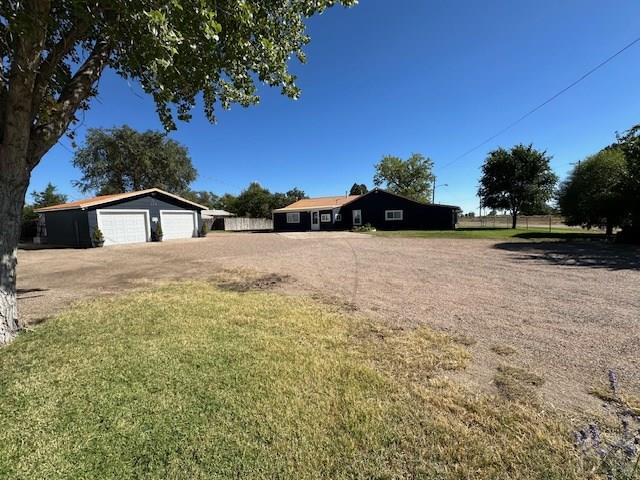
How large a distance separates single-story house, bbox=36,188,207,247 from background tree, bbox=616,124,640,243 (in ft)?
88.2

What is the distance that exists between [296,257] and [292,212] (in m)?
21.5

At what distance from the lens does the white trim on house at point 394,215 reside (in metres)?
28.9

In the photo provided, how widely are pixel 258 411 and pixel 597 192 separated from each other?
2286 cm

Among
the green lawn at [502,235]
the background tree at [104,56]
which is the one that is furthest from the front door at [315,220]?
the background tree at [104,56]

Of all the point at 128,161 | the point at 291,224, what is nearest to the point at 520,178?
the point at 291,224

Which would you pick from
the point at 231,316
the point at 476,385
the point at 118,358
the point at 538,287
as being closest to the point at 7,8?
the point at 118,358

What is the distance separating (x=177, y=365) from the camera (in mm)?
3109

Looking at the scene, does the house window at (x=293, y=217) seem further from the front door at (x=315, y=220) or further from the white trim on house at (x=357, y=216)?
the white trim on house at (x=357, y=216)

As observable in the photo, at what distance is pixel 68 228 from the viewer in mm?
19016

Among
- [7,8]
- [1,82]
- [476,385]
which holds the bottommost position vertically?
[476,385]

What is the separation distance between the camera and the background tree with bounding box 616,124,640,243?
1416 centimetres

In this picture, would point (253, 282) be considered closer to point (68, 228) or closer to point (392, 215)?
point (68, 228)

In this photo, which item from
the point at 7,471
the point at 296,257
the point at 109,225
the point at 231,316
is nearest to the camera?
the point at 7,471

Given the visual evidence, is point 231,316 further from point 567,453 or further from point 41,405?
point 567,453
